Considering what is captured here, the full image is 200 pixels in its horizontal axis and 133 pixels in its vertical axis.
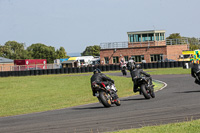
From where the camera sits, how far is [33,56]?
522 ft

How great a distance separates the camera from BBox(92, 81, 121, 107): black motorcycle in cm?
1366

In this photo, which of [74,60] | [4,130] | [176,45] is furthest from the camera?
[74,60]

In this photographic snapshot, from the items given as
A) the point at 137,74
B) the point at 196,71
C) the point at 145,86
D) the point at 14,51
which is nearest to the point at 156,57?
the point at 196,71

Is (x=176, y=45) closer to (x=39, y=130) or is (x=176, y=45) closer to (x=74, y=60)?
(x=74, y=60)

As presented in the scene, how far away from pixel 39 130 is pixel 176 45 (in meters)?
64.7

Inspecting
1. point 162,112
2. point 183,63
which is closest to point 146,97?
point 162,112

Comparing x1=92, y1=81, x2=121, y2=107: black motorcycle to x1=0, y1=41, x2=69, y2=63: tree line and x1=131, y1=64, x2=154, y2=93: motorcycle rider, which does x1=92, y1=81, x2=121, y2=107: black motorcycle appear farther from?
x1=0, y1=41, x2=69, y2=63: tree line

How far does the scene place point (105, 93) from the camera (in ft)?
45.3

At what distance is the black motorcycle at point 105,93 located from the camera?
44.8ft

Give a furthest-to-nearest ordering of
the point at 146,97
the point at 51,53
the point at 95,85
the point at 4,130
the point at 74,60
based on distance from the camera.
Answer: the point at 51,53 < the point at 74,60 < the point at 146,97 < the point at 95,85 < the point at 4,130

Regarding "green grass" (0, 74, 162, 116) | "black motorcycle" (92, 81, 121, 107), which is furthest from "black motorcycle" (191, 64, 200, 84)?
"black motorcycle" (92, 81, 121, 107)

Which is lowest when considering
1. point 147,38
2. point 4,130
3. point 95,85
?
point 4,130

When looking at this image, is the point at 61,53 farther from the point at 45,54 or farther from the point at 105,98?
the point at 105,98

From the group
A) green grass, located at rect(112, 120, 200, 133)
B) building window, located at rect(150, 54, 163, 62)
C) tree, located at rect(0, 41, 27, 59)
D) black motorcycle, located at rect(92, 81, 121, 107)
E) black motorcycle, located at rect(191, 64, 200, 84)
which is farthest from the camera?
tree, located at rect(0, 41, 27, 59)
